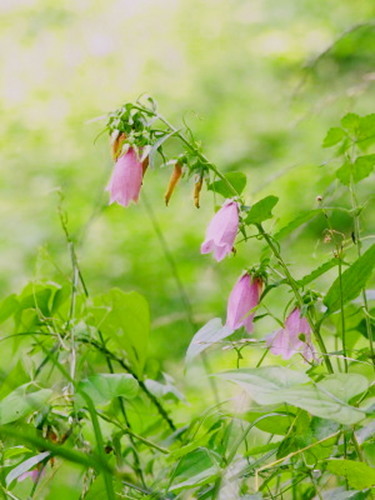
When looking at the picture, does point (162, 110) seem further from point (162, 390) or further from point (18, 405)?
point (18, 405)

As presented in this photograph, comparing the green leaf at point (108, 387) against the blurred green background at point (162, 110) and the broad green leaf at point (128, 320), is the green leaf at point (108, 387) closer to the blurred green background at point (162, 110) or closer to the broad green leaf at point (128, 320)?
the broad green leaf at point (128, 320)

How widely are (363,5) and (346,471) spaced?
418 cm

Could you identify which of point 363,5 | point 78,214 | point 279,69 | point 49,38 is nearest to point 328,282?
point 78,214

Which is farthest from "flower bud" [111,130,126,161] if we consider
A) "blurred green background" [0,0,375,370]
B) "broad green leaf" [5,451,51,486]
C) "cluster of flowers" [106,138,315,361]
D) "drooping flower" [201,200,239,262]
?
"blurred green background" [0,0,375,370]

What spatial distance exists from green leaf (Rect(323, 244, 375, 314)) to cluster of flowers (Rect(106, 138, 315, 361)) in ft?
0.08

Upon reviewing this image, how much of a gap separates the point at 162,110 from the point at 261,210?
132 inches

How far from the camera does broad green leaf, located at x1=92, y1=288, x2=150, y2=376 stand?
2.65 ft

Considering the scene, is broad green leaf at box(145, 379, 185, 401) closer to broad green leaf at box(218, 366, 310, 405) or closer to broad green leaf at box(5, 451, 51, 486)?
broad green leaf at box(5, 451, 51, 486)

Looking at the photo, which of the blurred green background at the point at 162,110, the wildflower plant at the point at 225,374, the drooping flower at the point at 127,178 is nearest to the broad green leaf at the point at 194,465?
the wildflower plant at the point at 225,374

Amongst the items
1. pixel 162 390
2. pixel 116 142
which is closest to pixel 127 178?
pixel 116 142

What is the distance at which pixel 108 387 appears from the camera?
668mm

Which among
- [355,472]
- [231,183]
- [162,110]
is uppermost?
[162,110]

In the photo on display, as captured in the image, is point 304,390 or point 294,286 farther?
point 294,286

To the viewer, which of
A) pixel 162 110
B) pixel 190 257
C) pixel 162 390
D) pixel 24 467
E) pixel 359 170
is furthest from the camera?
pixel 162 110
